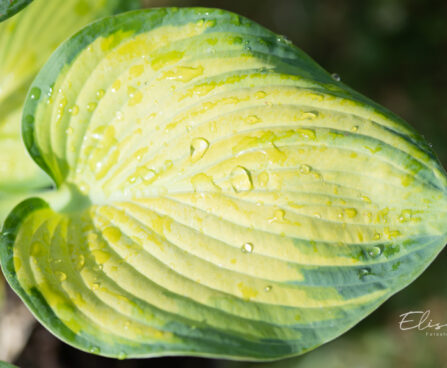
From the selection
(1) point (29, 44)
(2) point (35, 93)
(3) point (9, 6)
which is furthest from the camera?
(1) point (29, 44)

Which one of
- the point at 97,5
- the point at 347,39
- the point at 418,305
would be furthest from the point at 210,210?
the point at 347,39

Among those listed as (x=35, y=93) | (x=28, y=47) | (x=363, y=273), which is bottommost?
(x=363, y=273)

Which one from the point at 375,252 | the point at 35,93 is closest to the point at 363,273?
the point at 375,252

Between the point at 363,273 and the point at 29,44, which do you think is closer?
the point at 363,273

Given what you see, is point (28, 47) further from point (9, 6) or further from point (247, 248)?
point (247, 248)

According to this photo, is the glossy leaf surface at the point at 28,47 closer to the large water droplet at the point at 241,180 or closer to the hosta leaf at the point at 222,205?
the hosta leaf at the point at 222,205

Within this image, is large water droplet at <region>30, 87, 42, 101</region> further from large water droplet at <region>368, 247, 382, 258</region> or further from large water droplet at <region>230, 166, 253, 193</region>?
large water droplet at <region>368, 247, 382, 258</region>

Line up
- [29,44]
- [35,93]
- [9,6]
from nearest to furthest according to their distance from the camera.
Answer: [9,6], [35,93], [29,44]
